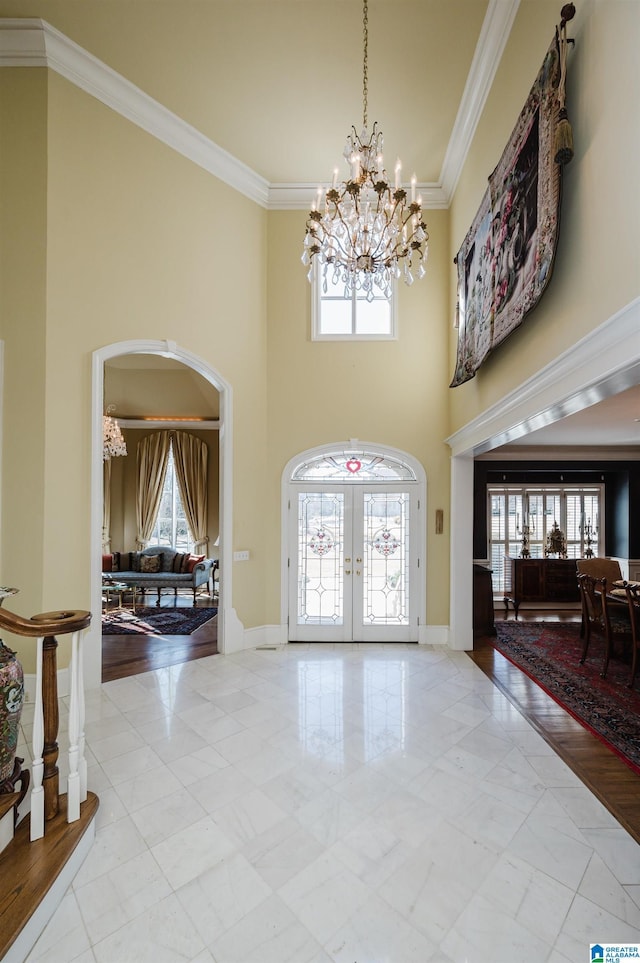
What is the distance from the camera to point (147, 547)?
10.2 meters

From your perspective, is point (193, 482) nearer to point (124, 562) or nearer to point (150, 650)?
point (124, 562)

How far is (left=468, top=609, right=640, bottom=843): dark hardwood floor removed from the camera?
2.64 m

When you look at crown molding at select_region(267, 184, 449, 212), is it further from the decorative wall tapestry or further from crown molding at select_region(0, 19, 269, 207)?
the decorative wall tapestry

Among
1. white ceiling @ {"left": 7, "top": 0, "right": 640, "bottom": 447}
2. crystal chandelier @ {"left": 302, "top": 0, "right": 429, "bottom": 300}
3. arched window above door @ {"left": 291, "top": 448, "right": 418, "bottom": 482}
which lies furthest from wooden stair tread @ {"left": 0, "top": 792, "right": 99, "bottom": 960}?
white ceiling @ {"left": 7, "top": 0, "right": 640, "bottom": 447}

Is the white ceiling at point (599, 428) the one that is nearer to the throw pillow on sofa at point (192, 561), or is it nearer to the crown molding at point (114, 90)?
the crown molding at point (114, 90)

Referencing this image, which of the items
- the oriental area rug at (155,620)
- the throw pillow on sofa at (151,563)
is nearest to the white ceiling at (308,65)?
the oriental area rug at (155,620)

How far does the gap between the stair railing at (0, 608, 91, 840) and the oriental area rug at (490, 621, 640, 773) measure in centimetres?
365

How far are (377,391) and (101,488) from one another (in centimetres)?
353

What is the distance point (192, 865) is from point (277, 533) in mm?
3735

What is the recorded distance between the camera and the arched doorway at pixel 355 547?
221 inches

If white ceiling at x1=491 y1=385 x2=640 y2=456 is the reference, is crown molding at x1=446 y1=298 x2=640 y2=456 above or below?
below

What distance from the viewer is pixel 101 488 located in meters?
4.27

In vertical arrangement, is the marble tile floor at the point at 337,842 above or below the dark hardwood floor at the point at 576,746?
above

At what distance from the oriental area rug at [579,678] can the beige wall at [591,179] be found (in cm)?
301
